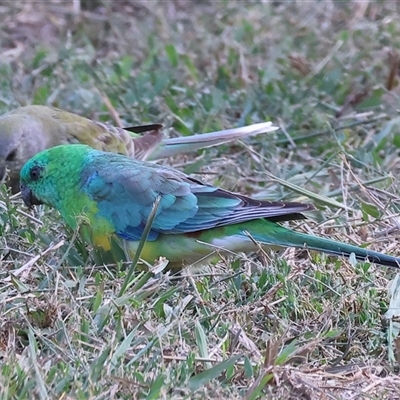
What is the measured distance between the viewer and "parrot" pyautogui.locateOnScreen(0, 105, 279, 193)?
202 inches

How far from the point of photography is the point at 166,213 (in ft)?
13.1

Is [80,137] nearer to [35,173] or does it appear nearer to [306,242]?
[35,173]

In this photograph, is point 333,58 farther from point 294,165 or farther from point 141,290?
point 141,290

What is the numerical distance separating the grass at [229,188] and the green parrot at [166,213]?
Result: 13cm

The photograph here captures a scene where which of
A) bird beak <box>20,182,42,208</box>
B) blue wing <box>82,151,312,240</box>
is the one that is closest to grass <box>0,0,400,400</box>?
bird beak <box>20,182,42,208</box>

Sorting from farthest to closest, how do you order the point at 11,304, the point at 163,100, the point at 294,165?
the point at 163,100 < the point at 294,165 < the point at 11,304

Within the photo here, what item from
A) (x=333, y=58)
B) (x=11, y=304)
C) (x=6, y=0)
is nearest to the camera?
(x=11, y=304)

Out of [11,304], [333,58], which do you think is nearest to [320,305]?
[11,304]

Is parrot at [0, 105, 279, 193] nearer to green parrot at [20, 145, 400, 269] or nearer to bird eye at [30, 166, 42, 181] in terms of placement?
bird eye at [30, 166, 42, 181]

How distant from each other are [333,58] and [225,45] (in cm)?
89

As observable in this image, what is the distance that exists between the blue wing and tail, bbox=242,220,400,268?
6 cm

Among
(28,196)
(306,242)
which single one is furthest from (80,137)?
(306,242)

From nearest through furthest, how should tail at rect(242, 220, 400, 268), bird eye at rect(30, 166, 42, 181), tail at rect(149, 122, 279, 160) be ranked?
1. tail at rect(242, 220, 400, 268)
2. bird eye at rect(30, 166, 42, 181)
3. tail at rect(149, 122, 279, 160)

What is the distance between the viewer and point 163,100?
6.07m
